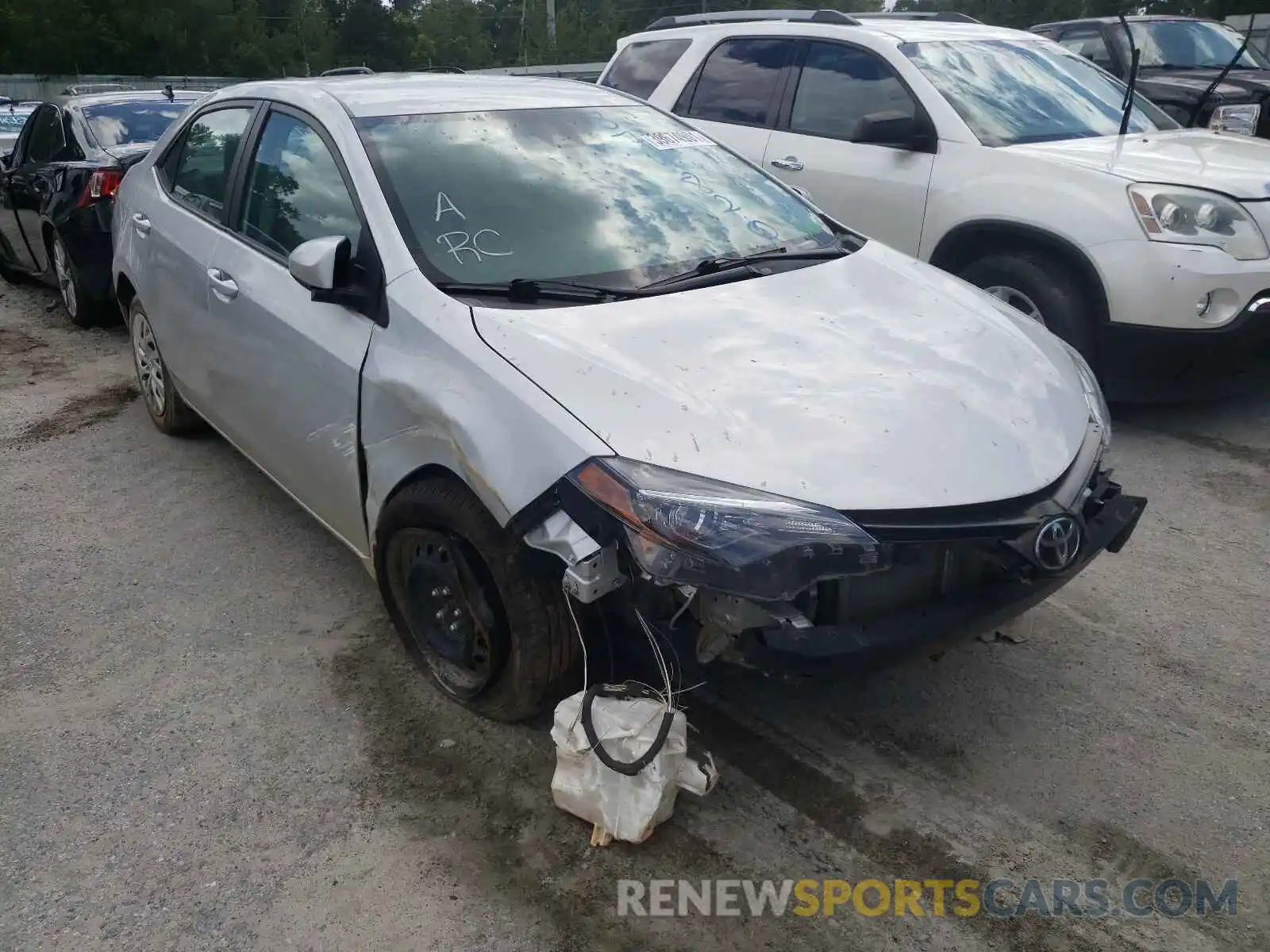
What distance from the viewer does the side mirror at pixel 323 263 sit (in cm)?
313

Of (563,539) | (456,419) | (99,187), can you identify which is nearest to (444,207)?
(456,419)

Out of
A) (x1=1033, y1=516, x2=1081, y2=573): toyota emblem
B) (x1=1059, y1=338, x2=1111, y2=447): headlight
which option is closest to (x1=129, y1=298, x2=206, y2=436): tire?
(x1=1059, y1=338, x2=1111, y2=447): headlight

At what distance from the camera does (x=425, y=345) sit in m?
2.98

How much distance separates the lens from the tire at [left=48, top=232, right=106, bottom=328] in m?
7.46

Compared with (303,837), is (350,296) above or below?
above

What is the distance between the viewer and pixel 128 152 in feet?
24.1

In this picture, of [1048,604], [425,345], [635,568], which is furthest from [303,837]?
[1048,604]

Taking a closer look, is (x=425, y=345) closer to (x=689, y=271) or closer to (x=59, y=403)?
(x=689, y=271)

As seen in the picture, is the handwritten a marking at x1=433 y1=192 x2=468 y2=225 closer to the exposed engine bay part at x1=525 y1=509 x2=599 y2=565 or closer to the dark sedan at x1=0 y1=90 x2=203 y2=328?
the exposed engine bay part at x1=525 y1=509 x2=599 y2=565

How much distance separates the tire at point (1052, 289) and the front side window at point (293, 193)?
346cm

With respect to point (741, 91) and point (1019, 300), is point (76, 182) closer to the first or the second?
point (741, 91)

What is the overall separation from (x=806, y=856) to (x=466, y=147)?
7.83ft

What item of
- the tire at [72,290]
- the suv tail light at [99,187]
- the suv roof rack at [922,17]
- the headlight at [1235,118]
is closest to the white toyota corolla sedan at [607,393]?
the suv roof rack at [922,17]

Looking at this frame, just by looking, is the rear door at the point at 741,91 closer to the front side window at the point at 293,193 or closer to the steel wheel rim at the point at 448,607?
the front side window at the point at 293,193
